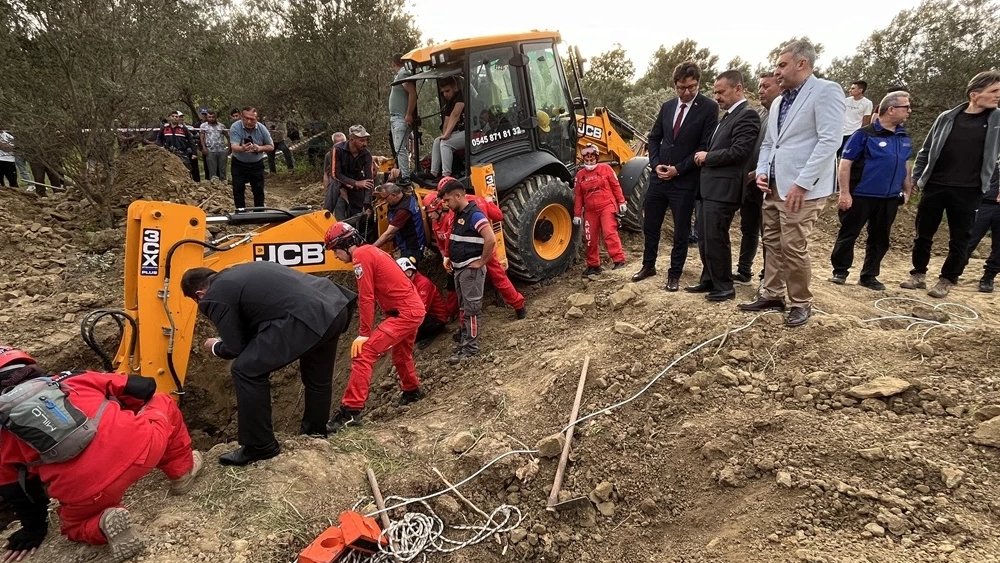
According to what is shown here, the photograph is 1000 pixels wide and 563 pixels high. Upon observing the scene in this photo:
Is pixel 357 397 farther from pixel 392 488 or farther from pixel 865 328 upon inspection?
pixel 865 328

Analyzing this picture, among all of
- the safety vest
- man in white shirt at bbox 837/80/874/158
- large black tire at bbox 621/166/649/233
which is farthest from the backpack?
man in white shirt at bbox 837/80/874/158

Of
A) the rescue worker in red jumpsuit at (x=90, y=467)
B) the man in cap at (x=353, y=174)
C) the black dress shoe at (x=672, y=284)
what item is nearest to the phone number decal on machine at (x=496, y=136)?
the man in cap at (x=353, y=174)

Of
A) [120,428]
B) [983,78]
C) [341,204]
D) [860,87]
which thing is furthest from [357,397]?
[860,87]

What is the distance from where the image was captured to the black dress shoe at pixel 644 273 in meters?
4.94

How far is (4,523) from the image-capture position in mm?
3576

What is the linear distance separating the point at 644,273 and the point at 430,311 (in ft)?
6.83

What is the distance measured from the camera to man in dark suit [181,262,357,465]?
3.15 meters

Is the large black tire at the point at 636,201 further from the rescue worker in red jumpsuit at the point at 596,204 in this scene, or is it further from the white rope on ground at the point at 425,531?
the white rope on ground at the point at 425,531

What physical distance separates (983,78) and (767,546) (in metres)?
4.17

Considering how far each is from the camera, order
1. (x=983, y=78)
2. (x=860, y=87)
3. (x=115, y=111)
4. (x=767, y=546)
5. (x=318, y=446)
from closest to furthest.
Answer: (x=767, y=546), (x=318, y=446), (x=983, y=78), (x=115, y=111), (x=860, y=87)

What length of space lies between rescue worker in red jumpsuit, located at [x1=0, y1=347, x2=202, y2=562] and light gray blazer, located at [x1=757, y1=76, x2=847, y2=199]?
4020mm

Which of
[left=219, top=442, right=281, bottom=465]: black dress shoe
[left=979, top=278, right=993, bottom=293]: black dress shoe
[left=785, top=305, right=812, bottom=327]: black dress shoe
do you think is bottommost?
[left=219, top=442, right=281, bottom=465]: black dress shoe

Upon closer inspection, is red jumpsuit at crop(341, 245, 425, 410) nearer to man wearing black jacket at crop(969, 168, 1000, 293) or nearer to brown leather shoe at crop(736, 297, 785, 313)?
brown leather shoe at crop(736, 297, 785, 313)

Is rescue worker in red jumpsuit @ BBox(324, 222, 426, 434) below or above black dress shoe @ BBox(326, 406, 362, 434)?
above
